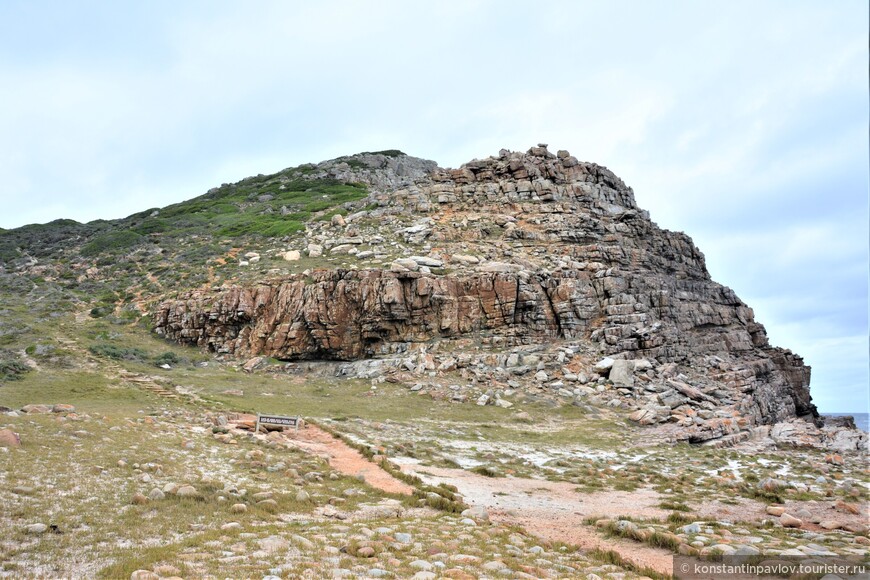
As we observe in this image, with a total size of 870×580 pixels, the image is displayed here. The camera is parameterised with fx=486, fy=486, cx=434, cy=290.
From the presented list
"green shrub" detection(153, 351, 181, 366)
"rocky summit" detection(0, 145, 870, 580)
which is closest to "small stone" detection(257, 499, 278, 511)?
"rocky summit" detection(0, 145, 870, 580)

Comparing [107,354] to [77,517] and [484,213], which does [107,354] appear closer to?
[77,517]

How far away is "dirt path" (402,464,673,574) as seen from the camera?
28.3 feet

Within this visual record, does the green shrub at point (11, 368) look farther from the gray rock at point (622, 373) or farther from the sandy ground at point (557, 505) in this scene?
the gray rock at point (622, 373)

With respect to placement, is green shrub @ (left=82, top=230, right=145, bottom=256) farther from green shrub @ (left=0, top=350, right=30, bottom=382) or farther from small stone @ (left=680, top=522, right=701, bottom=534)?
small stone @ (left=680, top=522, right=701, bottom=534)

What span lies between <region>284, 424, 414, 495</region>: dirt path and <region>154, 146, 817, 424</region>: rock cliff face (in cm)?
1684

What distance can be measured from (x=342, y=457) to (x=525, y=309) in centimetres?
2264

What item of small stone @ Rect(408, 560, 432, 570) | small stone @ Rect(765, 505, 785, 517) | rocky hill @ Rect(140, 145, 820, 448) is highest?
rocky hill @ Rect(140, 145, 820, 448)

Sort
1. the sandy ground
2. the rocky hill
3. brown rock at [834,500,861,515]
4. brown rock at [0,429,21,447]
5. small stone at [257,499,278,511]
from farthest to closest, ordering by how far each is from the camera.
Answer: the rocky hill → brown rock at [0,429,21,447] → brown rock at [834,500,861,515] → small stone at [257,499,278,511] → the sandy ground

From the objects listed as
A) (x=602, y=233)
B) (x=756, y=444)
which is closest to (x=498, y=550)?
(x=756, y=444)

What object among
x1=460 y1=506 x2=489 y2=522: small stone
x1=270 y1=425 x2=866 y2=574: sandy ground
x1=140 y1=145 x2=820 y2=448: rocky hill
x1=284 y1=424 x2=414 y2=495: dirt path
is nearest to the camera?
x1=270 y1=425 x2=866 y2=574: sandy ground

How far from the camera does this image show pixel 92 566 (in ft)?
21.0

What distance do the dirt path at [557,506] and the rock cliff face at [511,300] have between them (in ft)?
65.5

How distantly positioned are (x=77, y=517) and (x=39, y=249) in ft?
266

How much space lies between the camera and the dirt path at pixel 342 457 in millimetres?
13242
